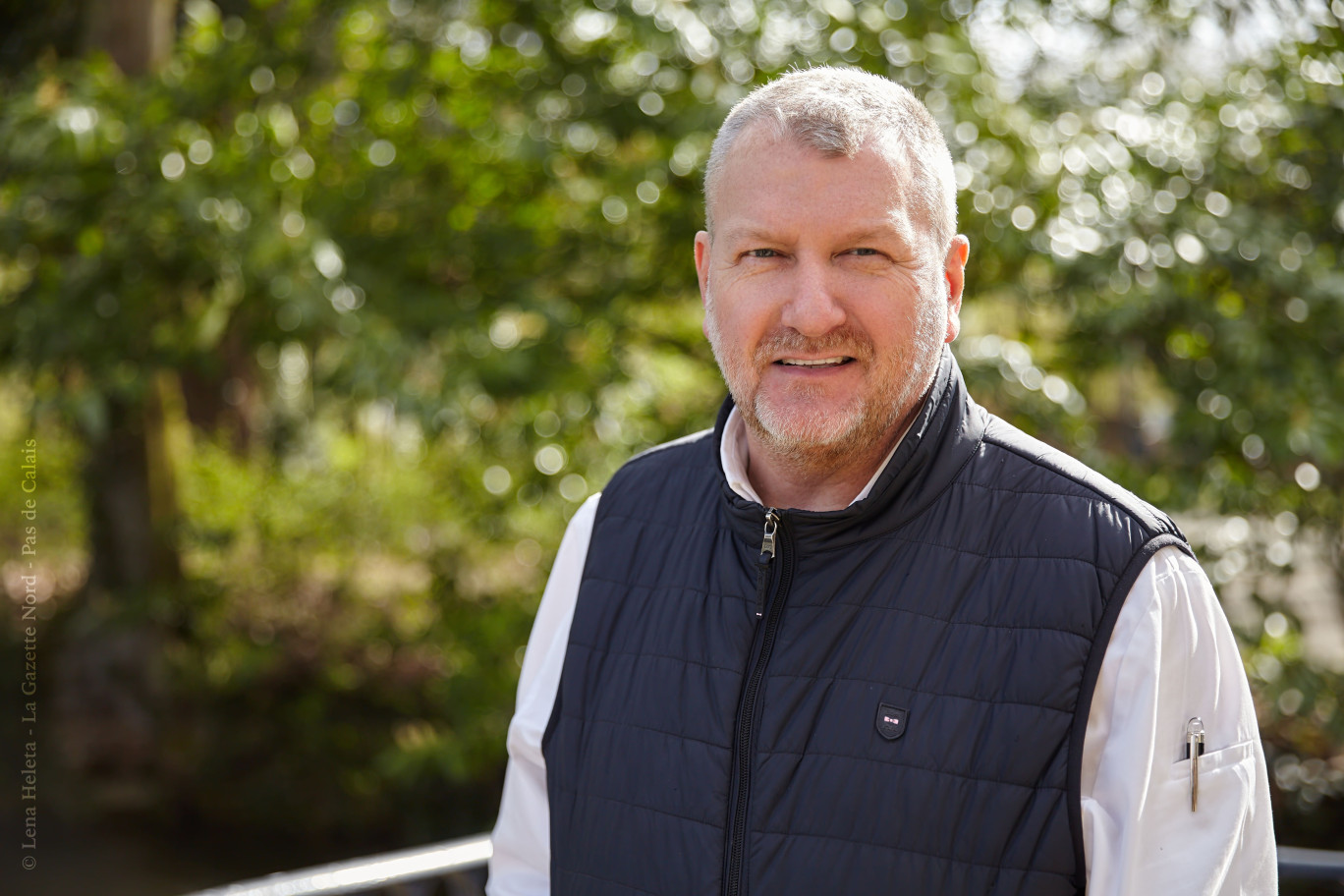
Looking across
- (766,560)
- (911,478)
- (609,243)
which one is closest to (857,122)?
(911,478)

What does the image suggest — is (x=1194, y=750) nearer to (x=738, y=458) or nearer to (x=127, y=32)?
(x=738, y=458)

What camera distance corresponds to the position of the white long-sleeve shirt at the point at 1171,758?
3.97 feet

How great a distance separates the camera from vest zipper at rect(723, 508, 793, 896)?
1387mm

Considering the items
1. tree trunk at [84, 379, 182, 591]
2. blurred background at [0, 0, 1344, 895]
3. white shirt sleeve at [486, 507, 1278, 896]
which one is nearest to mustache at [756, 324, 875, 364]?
white shirt sleeve at [486, 507, 1278, 896]

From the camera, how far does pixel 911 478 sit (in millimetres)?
1447

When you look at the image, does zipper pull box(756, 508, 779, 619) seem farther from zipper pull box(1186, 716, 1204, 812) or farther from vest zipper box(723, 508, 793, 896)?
zipper pull box(1186, 716, 1204, 812)

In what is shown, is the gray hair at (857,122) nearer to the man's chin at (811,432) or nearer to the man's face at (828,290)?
the man's face at (828,290)

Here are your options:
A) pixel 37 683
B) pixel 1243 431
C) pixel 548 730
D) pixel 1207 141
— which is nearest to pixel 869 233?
pixel 548 730

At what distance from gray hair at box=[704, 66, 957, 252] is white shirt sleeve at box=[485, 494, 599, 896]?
69cm

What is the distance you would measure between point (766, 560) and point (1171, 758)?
0.53 metres

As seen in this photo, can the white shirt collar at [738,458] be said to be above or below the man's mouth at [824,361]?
below

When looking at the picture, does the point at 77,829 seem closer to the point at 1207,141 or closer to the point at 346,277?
the point at 346,277

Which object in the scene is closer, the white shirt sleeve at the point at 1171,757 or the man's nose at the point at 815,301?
the white shirt sleeve at the point at 1171,757

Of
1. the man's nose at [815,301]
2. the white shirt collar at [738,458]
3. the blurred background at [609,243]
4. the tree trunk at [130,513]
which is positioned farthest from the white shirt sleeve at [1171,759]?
the tree trunk at [130,513]
